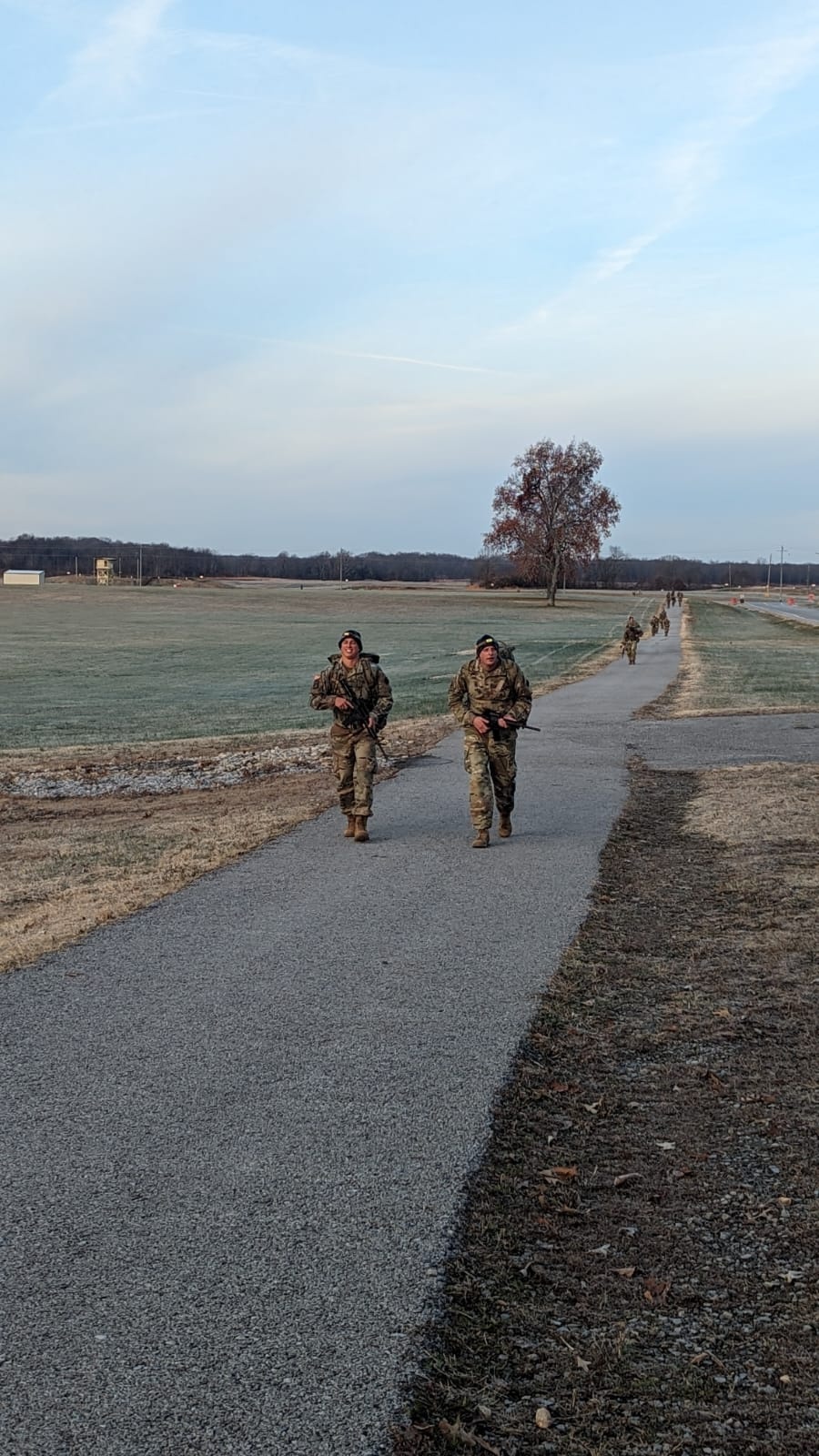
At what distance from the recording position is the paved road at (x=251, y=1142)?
3.29m

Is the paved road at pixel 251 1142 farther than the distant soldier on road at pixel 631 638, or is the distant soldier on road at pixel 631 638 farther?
the distant soldier on road at pixel 631 638

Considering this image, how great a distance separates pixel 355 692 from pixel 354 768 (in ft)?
2.19

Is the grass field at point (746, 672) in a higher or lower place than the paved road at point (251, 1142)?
higher

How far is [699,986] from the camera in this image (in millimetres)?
7238

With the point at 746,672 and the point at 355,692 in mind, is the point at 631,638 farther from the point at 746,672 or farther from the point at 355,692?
the point at 355,692

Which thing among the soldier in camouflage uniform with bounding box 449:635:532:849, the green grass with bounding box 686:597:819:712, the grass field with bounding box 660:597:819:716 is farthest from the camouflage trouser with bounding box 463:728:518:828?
the green grass with bounding box 686:597:819:712

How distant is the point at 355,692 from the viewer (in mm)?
11250

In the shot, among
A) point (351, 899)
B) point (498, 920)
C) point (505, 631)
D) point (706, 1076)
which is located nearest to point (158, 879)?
point (351, 899)

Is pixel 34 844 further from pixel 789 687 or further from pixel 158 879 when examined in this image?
pixel 789 687

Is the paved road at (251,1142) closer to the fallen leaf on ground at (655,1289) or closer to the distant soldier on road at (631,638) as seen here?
the fallen leaf on ground at (655,1289)

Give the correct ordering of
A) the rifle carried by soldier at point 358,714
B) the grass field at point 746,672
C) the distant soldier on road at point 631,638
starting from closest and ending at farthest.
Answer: the rifle carried by soldier at point 358,714, the grass field at point 746,672, the distant soldier on road at point 631,638

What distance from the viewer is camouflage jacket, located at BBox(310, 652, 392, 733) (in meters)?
11.2

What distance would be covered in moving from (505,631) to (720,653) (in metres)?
19.3

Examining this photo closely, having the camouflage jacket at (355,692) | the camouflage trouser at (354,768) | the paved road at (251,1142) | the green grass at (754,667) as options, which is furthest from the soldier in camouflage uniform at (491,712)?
the green grass at (754,667)
